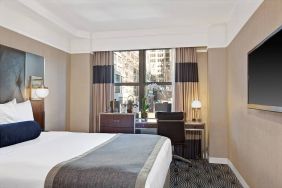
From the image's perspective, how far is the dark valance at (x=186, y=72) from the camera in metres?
4.65

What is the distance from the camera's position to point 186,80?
4.68 meters

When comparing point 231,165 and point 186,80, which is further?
point 186,80

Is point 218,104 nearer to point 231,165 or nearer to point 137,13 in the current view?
point 231,165

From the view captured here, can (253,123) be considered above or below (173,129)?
above

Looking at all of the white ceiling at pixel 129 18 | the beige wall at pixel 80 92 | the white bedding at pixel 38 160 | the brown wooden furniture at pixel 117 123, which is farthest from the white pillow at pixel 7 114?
the beige wall at pixel 80 92

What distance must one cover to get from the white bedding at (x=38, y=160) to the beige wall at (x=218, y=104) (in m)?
2.22

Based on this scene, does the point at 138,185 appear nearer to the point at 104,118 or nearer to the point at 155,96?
the point at 104,118

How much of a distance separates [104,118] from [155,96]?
121cm

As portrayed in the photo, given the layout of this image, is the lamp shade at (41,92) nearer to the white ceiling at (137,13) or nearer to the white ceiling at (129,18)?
the white ceiling at (129,18)

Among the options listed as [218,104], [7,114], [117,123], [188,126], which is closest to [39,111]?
[7,114]

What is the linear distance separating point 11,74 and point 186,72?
123 inches

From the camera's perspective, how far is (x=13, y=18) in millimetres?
3328

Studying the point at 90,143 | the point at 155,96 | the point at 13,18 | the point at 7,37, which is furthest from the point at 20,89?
the point at 155,96

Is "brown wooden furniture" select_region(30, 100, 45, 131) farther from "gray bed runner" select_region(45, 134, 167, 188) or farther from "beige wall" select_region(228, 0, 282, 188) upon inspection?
"beige wall" select_region(228, 0, 282, 188)
